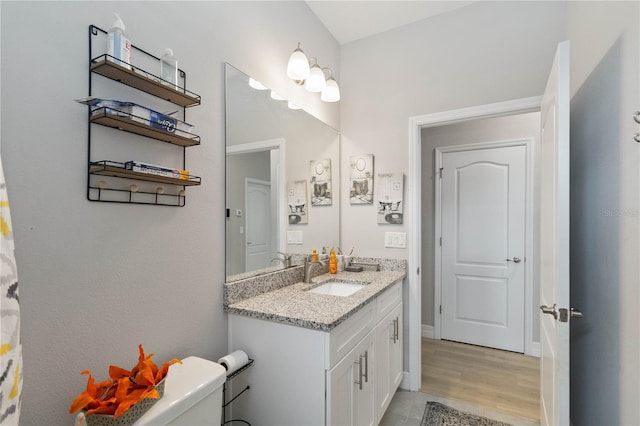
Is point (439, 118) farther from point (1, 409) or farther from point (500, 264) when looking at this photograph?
point (1, 409)

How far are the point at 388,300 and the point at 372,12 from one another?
2028 mm

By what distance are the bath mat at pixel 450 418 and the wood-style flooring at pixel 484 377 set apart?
169mm

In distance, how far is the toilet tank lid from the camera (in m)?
0.90

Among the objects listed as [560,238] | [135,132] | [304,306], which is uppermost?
[135,132]

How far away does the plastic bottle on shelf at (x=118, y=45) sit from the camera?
40.3 inches

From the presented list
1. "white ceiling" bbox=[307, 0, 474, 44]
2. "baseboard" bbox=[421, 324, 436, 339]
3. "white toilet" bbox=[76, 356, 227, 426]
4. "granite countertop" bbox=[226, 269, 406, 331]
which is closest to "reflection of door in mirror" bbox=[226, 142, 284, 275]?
"granite countertop" bbox=[226, 269, 406, 331]

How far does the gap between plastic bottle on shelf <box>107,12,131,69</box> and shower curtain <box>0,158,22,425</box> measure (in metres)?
0.69

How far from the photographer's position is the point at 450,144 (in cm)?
321

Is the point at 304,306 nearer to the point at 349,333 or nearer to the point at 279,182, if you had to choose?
the point at 349,333

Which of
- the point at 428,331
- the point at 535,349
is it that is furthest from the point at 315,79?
the point at 535,349

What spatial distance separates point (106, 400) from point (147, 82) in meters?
1.01

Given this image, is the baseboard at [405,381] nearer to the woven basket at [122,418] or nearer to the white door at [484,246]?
the white door at [484,246]

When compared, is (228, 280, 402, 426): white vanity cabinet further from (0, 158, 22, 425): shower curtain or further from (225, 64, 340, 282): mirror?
(0, 158, 22, 425): shower curtain

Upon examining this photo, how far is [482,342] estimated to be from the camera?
10.1 ft
